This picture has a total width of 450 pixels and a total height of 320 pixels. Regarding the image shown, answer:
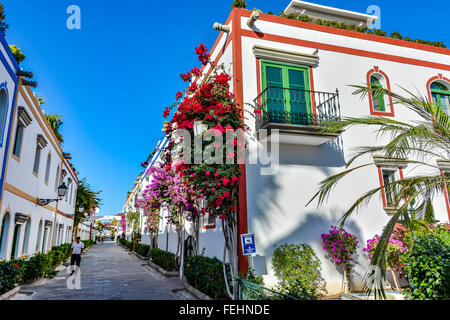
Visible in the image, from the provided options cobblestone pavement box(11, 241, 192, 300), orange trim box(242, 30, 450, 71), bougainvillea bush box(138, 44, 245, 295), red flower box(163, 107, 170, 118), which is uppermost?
orange trim box(242, 30, 450, 71)

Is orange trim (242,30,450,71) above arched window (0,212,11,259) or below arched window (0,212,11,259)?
above

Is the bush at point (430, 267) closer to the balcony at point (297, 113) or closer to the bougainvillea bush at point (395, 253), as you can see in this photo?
the bougainvillea bush at point (395, 253)

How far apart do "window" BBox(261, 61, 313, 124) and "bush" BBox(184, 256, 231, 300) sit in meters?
3.96

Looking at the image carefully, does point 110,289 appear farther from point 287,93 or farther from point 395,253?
point 395,253

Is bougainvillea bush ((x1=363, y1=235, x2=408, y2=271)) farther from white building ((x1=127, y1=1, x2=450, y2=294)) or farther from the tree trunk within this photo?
the tree trunk

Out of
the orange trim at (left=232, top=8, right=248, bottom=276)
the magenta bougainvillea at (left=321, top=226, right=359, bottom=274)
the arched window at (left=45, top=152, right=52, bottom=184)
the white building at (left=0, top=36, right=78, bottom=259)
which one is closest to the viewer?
the orange trim at (left=232, top=8, right=248, bottom=276)

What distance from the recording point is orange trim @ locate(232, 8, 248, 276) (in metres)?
7.47

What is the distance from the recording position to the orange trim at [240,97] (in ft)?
24.5

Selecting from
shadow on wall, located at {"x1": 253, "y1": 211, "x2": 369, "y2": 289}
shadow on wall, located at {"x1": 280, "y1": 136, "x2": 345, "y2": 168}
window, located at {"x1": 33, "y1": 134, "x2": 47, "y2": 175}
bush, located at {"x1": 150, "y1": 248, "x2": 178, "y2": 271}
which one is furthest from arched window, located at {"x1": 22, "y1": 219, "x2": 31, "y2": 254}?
shadow on wall, located at {"x1": 280, "y1": 136, "x2": 345, "y2": 168}

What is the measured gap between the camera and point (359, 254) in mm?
8547

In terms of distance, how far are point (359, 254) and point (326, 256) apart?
99cm

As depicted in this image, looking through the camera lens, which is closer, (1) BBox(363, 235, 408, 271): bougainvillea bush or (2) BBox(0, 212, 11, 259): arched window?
(1) BBox(363, 235, 408, 271): bougainvillea bush
